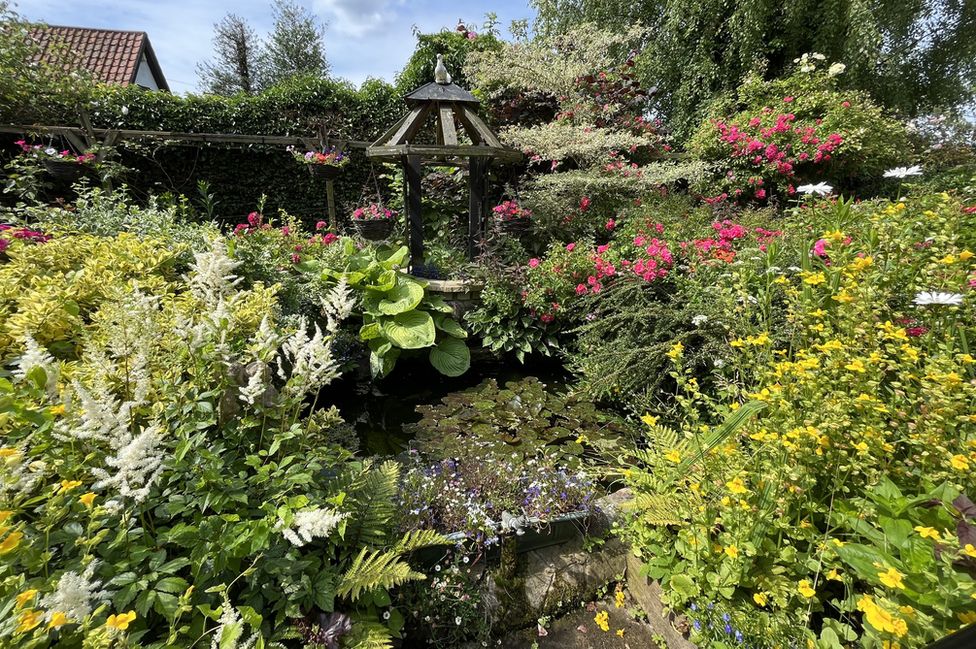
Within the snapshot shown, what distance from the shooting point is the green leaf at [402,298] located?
3.42 metres

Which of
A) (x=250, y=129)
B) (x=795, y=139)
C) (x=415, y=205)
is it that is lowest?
(x=415, y=205)

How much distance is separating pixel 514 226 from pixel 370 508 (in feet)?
12.4

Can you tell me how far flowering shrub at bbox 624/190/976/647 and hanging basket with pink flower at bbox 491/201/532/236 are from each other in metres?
3.17

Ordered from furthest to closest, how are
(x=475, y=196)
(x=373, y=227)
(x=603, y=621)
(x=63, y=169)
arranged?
(x=63, y=169), (x=373, y=227), (x=475, y=196), (x=603, y=621)

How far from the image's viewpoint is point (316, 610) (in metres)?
1.27

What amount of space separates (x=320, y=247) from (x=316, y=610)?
11.8ft

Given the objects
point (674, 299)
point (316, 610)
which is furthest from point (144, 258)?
point (674, 299)

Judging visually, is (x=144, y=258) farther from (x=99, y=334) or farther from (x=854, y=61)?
(x=854, y=61)

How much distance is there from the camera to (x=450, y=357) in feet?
12.2

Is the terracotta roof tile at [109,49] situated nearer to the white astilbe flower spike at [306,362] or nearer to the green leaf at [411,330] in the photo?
the green leaf at [411,330]

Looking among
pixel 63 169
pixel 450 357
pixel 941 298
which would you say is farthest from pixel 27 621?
pixel 63 169

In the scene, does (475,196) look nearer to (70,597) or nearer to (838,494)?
(838,494)

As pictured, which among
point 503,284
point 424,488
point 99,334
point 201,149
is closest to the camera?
point 99,334

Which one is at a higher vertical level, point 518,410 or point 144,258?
point 144,258
